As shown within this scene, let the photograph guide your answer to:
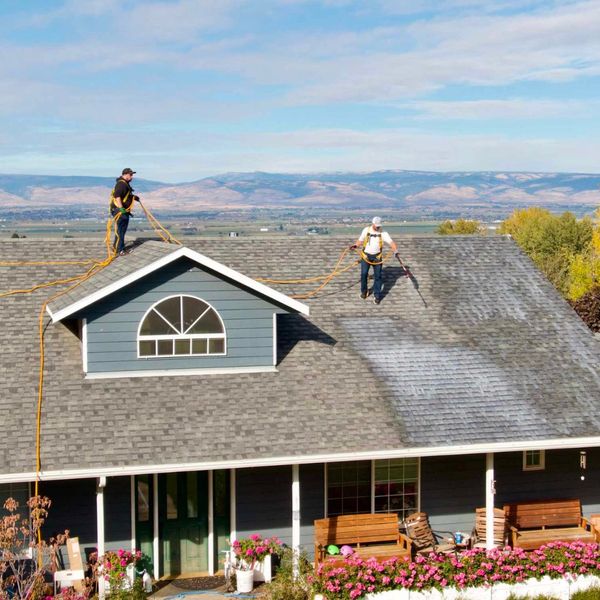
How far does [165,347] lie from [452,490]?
571cm

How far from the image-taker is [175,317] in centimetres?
1666

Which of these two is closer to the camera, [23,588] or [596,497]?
[23,588]

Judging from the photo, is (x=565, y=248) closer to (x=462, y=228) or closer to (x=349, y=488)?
(x=462, y=228)

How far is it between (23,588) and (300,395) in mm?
5519

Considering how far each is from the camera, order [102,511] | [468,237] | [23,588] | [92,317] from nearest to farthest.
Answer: [23,588], [102,511], [92,317], [468,237]

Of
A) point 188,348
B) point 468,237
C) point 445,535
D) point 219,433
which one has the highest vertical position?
point 468,237

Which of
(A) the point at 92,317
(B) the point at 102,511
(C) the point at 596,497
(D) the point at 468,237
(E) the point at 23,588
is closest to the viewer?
(E) the point at 23,588

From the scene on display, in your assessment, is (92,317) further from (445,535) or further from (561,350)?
(561,350)

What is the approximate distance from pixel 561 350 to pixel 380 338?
11.5 ft

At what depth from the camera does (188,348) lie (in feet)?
55.0

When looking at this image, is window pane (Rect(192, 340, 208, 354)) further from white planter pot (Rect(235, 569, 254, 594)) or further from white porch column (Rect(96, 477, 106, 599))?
white planter pot (Rect(235, 569, 254, 594))

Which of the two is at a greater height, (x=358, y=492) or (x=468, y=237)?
(x=468, y=237)

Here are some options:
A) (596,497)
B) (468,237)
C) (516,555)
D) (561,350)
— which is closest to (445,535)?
(516,555)

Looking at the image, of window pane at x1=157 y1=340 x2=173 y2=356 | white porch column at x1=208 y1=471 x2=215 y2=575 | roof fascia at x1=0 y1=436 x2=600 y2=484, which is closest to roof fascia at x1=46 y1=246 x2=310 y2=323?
window pane at x1=157 y1=340 x2=173 y2=356
